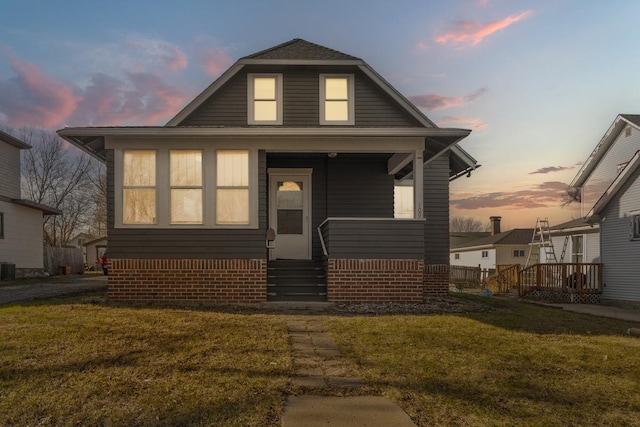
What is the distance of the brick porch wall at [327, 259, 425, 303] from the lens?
10.2 meters

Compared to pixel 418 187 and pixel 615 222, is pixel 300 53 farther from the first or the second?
pixel 615 222

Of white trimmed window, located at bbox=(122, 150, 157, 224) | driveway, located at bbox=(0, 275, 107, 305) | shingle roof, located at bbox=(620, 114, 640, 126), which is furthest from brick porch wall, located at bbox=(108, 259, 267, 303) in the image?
shingle roof, located at bbox=(620, 114, 640, 126)

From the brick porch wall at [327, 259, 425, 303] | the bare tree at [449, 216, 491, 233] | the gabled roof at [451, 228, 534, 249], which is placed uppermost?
the bare tree at [449, 216, 491, 233]

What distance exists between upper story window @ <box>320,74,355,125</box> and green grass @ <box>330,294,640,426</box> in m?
6.20

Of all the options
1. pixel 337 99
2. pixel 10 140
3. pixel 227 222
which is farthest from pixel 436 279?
pixel 10 140

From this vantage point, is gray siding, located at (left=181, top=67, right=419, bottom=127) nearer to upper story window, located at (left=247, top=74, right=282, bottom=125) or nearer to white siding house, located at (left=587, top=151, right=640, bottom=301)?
upper story window, located at (left=247, top=74, right=282, bottom=125)

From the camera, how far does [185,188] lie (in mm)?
10477

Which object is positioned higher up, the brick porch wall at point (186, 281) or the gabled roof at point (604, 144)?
the gabled roof at point (604, 144)

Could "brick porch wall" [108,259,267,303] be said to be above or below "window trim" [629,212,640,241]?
below

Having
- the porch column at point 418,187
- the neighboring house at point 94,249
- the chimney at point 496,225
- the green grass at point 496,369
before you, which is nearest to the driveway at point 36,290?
the green grass at point 496,369

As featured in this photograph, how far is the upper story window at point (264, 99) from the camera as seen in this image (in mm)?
12242

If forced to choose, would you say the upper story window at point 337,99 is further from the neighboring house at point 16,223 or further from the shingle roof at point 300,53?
the neighboring house at point 16,223

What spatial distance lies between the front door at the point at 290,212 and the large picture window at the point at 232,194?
7.35 feet

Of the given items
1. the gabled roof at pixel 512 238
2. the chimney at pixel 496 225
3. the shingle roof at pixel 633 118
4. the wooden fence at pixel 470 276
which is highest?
the shingle roof at pixel 633 118
